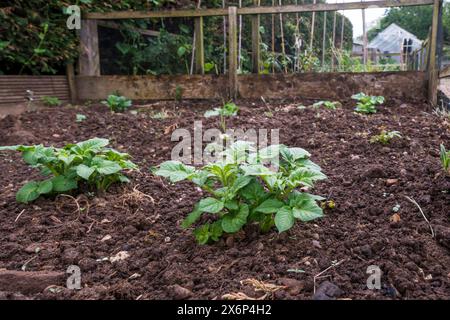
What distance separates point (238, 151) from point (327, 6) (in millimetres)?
2977

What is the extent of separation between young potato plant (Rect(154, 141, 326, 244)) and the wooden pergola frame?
288 cm

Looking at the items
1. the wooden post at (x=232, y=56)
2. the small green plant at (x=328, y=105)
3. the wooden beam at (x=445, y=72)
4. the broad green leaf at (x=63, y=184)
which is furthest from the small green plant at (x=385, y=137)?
the wooden post at (x=232, y=56)

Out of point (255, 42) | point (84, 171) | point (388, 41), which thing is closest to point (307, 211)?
point (84, 171)

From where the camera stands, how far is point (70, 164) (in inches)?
76.9

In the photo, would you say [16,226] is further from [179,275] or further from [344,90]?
[344,90]

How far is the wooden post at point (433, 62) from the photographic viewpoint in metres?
3.83

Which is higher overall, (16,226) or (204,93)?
(204,93)

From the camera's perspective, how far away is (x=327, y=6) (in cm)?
390

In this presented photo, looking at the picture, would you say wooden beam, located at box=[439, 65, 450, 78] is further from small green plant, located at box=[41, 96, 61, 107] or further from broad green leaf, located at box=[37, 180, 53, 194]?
small green plant, located at box=[41, 96, 61, 107]

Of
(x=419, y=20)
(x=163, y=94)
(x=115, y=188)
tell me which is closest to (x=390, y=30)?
(x=419, y=20)

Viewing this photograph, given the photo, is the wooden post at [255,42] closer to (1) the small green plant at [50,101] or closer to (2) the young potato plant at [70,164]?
(1) the small green plant at [50,101]

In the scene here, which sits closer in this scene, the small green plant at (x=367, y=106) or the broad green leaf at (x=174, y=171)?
the broad green leaf at (x=174, y=171)

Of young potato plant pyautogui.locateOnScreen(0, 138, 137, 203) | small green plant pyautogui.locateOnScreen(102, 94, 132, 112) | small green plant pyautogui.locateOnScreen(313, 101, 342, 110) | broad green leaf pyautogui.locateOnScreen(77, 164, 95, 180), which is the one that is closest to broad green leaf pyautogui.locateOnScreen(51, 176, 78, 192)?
young potato plant pyautogui.locateOnScreen(0, 138, 137, 203)

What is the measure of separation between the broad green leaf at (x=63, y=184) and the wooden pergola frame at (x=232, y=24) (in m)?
2.63
